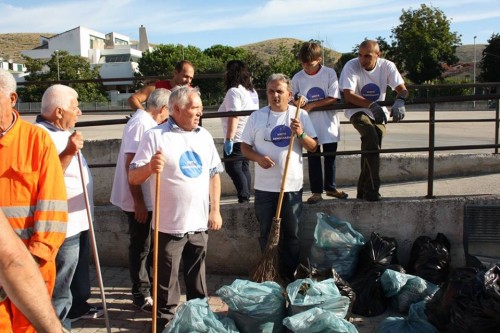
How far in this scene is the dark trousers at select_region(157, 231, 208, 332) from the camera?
3672 mm

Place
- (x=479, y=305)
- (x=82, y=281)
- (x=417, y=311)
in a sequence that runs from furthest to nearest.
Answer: (x=82, y=281), (x=417, y=311), (x=479, y=305)

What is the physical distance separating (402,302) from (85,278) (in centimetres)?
251

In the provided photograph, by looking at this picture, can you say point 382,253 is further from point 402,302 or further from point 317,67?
point 317,67

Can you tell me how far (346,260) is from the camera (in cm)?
453

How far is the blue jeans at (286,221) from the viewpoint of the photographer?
4.45 metres

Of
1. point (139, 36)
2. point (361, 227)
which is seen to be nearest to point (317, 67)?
point (361, 227)

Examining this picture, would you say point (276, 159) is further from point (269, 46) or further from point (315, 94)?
point (269, 46)

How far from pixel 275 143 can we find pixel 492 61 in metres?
42.5

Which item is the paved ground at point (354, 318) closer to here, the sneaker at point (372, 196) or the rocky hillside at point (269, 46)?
the sneaker at point (372, 196)

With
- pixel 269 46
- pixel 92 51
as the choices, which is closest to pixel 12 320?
pixel 92 51

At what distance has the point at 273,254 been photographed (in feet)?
14.0

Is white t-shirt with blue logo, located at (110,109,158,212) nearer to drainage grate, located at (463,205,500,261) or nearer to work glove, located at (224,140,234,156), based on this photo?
work glove, located at (224,140,234,156)

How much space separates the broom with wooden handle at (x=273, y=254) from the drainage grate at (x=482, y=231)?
1783mm

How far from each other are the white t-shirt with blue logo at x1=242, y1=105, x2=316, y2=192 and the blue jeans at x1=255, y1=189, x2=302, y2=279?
0.26 ft
